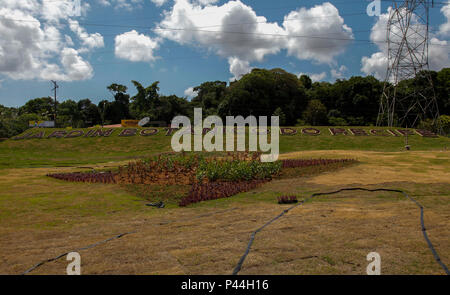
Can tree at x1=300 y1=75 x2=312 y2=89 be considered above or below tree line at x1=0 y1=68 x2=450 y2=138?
above

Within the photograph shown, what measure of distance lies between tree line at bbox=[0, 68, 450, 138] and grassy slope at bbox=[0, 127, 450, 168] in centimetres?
2391

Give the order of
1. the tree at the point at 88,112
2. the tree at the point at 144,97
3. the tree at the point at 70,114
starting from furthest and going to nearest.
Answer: the tree at the point at 88,112 → the tree at the point at 70,114 → the tree at the point at 144,97

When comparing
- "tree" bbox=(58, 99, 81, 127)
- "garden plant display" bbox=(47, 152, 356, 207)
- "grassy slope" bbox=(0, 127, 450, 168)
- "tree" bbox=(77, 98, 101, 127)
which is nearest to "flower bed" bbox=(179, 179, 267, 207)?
"garden plant display" bbox=(47, 152, 356, 207)

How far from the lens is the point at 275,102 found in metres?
69.2

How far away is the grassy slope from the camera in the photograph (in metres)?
33.2

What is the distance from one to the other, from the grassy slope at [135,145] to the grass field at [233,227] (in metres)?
19.0

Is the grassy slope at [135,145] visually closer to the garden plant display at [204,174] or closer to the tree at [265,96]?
the garden plant display at [204,174]

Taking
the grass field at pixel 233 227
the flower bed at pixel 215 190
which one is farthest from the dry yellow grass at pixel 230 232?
the flower bed at pixel 215 190

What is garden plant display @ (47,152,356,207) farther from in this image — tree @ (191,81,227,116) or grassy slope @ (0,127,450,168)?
tree @ (191,81,227,116)

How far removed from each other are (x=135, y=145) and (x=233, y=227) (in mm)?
32753

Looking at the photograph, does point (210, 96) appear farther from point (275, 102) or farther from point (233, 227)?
point (233, 227)

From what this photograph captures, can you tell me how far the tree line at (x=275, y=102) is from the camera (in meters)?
65.0
